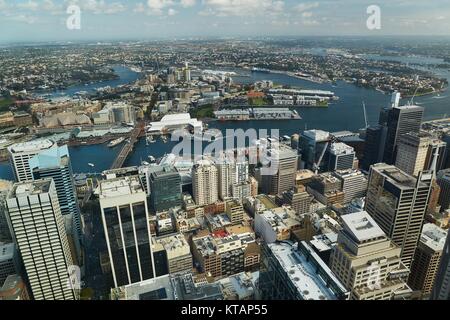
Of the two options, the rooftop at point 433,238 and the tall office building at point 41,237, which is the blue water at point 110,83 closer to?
the tall office building at point 41,237

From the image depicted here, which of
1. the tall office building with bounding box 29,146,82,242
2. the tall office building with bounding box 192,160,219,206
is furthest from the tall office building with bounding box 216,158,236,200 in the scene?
the tall office building with bounding box 29,146,82,242

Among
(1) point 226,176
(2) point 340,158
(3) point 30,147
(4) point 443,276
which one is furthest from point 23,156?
(2) point 340,158

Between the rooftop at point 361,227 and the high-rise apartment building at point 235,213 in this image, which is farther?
the high-rise apartment building at point 235,213

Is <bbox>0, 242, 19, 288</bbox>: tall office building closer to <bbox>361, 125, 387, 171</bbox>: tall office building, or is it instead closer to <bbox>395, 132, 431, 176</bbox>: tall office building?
<bbox>395, 132, 431, 176</bbox>: tall office building

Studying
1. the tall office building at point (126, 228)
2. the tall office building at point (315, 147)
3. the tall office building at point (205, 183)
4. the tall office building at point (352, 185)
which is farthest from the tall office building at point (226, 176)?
the tall office building at point (126, 228)

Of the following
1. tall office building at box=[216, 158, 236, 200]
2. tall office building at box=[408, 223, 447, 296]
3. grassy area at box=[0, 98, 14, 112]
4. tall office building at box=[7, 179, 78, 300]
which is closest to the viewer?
tall office building at box=[7, 179, 78, 300]

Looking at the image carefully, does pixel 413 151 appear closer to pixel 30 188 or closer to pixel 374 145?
pixel 374 145
